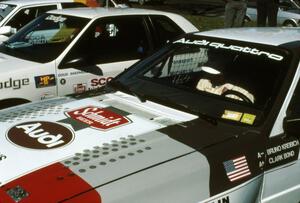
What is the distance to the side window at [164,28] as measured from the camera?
19.5ft

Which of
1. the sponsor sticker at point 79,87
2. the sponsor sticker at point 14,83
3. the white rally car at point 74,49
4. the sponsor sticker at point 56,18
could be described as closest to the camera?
the sponsor sticker at point 14,83

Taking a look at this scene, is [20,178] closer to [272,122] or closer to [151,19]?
[272,122]

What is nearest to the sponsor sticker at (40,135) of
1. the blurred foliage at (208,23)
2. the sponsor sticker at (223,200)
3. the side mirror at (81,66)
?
the sponsor sticker at (223,200)

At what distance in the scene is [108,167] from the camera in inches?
→ 97.4

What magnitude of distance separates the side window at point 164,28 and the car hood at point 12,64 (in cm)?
159

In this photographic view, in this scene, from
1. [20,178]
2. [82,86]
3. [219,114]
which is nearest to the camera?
[20,178]

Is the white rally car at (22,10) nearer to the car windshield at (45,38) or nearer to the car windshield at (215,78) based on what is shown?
the car windshield at (45,38)

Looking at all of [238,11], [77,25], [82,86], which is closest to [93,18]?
[77,25]

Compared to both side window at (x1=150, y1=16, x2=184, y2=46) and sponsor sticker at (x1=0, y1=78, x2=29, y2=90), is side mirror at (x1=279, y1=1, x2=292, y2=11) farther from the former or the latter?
sponsor sticker at (x1=0, y1=78, x2=29, y2=90)

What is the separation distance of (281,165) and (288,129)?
0.22 m

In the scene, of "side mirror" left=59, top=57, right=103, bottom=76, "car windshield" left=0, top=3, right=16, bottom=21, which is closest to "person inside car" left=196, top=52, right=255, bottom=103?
"side mirror" left=59, top=57, right=103, bottom=76

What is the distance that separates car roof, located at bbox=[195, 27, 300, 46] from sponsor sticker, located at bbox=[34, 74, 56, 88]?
1819mm

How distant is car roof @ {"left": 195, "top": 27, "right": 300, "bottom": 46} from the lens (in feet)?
11.5

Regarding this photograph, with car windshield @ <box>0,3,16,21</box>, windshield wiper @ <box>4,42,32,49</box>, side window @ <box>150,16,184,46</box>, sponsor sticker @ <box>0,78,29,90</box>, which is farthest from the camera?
car windshield @ <box>0,3,16,21</box>
